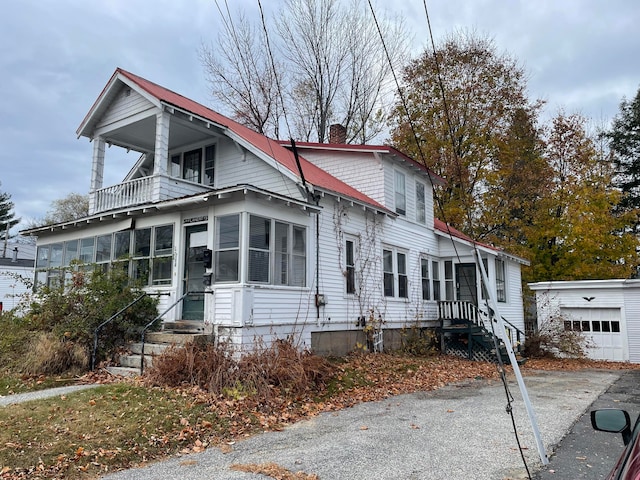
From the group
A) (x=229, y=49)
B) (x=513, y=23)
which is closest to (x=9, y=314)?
(x=513, y=23)

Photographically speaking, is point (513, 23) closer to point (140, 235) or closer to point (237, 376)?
point (237, 376)

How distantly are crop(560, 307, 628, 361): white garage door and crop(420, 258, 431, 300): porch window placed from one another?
7204 mm

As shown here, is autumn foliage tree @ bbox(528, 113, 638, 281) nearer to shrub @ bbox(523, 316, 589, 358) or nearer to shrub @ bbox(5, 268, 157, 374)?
shrub @ bbox(523, 316, 589, 358)

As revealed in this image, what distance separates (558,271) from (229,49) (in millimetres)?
21510

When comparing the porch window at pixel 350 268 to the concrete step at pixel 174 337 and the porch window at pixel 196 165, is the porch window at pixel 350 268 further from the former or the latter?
the concrete step at pixel 174 337

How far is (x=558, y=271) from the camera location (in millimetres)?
23938

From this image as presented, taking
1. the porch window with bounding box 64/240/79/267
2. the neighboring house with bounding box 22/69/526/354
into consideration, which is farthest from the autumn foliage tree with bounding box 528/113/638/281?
the porch window with bounding box 64/240/79/267

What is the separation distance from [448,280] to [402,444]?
1307 cm

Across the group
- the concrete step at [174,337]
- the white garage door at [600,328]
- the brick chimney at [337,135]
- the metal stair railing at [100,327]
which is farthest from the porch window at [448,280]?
the metal stair railing at [100,327]

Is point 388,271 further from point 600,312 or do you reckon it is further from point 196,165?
point 600,312

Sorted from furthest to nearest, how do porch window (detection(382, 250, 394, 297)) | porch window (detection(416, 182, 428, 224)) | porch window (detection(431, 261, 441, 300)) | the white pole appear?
porch window (detection(431, 261, 441, 300))
porch window (detection(416, 182, 428, 224))
porch window (detection(382, 250, 394, 297))
the white pole

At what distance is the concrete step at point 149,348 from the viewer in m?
9.48

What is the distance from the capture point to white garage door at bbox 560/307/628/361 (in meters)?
19.1

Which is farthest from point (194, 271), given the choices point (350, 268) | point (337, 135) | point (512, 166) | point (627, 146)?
point (627, 146)
